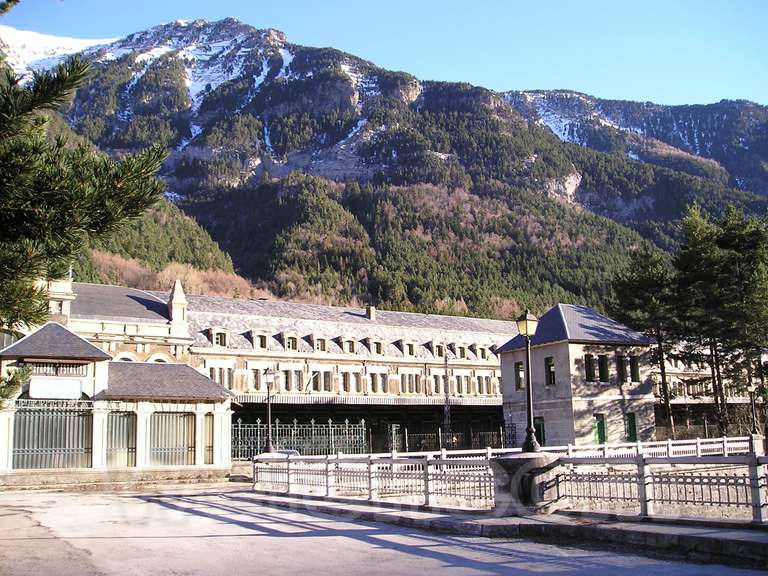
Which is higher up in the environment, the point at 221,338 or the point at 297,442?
the point at 221,338

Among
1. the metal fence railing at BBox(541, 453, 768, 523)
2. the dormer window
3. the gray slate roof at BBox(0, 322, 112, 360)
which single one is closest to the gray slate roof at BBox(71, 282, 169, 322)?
the dormer window

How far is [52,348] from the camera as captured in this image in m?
32.3

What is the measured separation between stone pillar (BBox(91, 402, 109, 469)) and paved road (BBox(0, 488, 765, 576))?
12297mm

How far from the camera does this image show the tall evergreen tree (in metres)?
50.6

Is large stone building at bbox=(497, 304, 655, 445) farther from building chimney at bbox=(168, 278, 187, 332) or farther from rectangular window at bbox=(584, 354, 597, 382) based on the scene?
building chimney at bbox=(168, 278, 187, 332)

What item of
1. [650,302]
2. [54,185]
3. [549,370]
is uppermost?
[650,302]

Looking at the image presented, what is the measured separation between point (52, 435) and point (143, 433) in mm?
3539

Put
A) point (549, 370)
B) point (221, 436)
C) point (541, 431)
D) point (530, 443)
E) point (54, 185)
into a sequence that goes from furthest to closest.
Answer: point (549, 370)
point (541, 431)
point (221, 436)
point (530, 443)
point (54, 185)

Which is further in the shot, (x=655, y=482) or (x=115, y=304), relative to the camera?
(x=115, y=304)

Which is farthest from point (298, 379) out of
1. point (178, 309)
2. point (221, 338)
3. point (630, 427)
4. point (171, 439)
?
point (171, 439)

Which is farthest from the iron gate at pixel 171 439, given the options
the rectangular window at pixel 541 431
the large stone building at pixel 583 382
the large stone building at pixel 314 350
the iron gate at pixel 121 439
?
the large stone building at pixel 583 382

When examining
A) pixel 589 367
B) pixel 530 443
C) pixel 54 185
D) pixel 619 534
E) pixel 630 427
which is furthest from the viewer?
pixel 630 427

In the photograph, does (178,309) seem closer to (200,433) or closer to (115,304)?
(115,304)

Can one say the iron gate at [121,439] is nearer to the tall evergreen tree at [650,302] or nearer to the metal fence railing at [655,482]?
the metal fence railing at [655,482]
